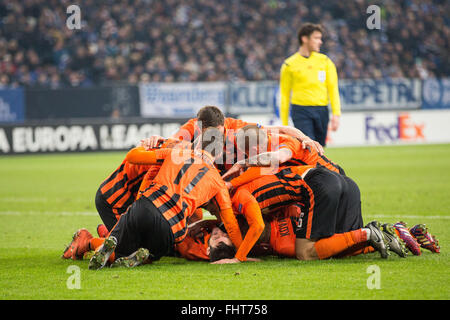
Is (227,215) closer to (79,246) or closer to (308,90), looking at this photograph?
(79,246)

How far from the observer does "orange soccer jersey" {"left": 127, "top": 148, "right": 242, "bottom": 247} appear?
492 cm

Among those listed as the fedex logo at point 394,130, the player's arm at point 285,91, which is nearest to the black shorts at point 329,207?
the player's arm at point 285,91

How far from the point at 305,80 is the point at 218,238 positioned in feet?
13.5

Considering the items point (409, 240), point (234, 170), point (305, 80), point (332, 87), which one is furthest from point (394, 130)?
point (234, 170)

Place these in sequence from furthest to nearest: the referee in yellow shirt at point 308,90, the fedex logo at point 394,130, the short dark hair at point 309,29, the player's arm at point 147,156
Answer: the fedex logo at point 394,130
the referee in yellow shirt at point 308,90
the short dark hair at point 309,29
the player's arm at point 147,156

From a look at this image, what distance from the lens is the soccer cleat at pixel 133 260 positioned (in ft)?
16.5

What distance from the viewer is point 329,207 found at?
16.8 ft

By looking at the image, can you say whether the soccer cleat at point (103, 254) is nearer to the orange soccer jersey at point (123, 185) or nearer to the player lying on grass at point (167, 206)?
the player lying on grass at point (167, 206)

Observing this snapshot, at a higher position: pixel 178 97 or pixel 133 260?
pixel 178 97

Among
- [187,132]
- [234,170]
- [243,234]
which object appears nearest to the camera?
[243,234]

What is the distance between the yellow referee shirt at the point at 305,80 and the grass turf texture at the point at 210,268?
5.34 feet

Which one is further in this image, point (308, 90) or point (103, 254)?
point (308, 90)

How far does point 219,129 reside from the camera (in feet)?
18.1
